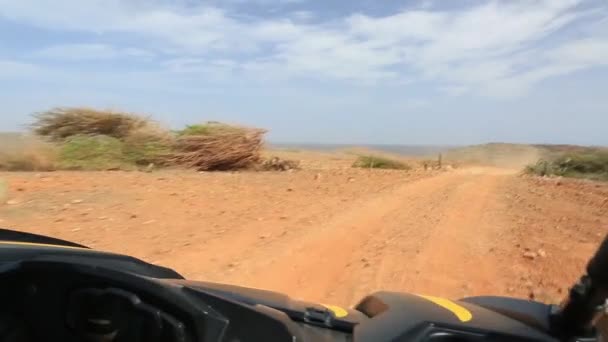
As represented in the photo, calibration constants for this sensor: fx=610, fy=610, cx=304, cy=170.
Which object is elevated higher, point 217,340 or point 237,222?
point 217,340

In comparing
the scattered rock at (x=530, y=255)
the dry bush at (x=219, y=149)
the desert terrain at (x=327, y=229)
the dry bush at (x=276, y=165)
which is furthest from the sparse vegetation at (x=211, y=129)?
the scattered rock at (x=530, y=255)

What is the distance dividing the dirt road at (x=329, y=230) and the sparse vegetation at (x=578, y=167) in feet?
26.2

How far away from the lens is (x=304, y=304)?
6.32ft

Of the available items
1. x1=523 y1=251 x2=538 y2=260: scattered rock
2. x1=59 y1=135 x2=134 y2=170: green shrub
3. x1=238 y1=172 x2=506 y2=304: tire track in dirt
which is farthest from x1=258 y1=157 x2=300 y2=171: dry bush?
x1=523 y1=251 x2=538 y2=260: scattered rock

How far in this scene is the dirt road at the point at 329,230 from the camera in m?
5.56

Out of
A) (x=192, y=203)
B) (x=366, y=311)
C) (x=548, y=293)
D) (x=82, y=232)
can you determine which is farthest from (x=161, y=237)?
(x=366, y=311)

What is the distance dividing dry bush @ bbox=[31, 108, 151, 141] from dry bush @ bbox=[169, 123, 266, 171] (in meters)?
1.38

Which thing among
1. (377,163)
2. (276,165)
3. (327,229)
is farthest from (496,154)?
(327,229)

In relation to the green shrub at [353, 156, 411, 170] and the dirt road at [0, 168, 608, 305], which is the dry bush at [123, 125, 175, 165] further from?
the green shrub at [353, 156, 411, 170]

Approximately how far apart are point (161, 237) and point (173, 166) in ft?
24.1

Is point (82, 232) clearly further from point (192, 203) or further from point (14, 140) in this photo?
point (14, 140)

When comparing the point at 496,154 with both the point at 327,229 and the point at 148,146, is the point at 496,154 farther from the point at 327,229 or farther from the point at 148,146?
the point at 327,229

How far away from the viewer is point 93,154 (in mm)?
13406

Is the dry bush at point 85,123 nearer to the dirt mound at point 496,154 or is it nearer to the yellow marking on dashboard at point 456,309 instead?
the yellow marking on dashboard at point 456,309
